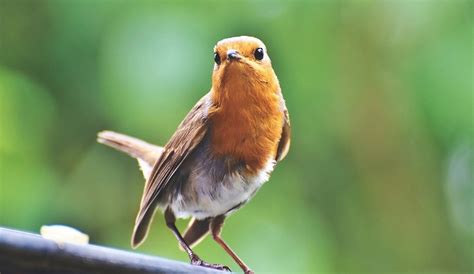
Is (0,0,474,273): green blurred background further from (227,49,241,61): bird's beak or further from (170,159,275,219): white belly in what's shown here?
(227,49,241,61): bird's beak

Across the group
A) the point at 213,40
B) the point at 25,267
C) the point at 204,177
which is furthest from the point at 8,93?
the point at 25,267

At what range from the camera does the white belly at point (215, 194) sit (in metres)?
2.08

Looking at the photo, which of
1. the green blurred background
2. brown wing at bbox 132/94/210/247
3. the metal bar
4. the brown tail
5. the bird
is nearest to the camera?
the metal bar

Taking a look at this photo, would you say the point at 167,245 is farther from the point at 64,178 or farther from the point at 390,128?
the point at 390,128

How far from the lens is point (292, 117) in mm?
2766

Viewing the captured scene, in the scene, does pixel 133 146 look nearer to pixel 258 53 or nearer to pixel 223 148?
pixel 223 148

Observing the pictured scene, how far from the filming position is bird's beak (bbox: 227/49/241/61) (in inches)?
67.4

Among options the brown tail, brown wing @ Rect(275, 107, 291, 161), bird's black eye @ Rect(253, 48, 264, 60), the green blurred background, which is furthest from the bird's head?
the green blurred background

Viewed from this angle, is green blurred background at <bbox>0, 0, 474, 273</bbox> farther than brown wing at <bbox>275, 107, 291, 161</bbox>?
Yes

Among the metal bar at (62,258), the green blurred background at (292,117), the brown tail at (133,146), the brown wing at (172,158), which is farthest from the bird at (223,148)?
the metal bar at (62,258)

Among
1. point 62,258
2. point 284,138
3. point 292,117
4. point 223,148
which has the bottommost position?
point 62,258

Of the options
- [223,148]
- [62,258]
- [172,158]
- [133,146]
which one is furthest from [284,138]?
[62,258]

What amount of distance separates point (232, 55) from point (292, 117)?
108cm

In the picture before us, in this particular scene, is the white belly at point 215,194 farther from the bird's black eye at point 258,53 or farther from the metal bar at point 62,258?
the metal bar at point 62,258
